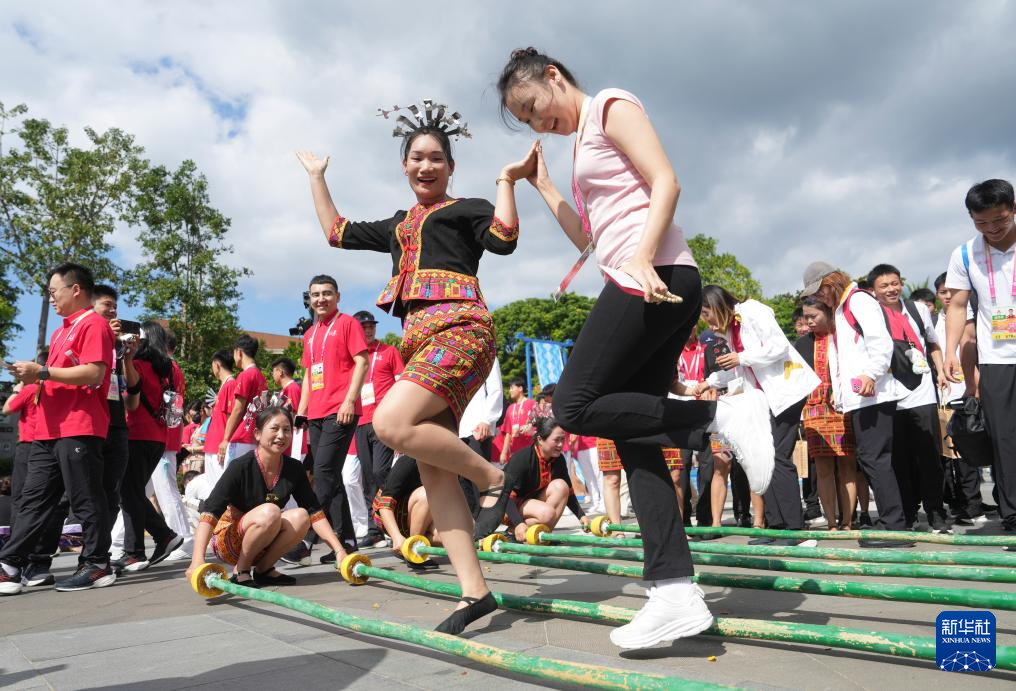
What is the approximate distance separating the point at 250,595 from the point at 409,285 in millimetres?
1507

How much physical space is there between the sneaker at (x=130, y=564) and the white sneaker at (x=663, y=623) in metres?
4.89

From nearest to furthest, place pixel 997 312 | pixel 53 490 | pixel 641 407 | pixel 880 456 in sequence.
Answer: pixel 641 407 < pixel 997 312 < pixel 53 490 < pixel 880 456

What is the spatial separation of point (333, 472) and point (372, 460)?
5.11ft

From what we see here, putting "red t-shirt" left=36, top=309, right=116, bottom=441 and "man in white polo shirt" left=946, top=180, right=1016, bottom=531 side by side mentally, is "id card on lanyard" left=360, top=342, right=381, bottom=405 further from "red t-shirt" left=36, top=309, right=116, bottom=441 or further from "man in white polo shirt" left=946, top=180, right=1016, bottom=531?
"man in white polo shirt" left=946, top=180, right=1016, bottom=531

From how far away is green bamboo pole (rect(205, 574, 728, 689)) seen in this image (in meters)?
1.74

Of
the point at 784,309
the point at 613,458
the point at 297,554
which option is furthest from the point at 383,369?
the point at 784,309

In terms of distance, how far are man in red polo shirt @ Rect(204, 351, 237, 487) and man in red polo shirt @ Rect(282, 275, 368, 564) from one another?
1492 mm

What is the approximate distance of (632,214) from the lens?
8.58ft

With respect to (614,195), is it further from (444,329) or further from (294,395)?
(294,395)

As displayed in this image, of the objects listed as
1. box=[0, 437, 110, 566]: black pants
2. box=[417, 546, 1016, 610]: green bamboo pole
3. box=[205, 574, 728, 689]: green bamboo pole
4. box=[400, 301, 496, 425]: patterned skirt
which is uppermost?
box=[400, 301, 496, 425]: patterned skirt

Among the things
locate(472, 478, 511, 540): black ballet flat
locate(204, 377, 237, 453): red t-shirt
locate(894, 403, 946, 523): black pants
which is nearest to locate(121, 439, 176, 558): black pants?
locate(204, 377, 237, 453): red t-shirt

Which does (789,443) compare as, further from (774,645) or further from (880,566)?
(774,645)

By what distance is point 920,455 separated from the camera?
20.2ft

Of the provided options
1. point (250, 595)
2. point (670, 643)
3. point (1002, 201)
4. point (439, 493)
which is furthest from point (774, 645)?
point (1002, 201)
